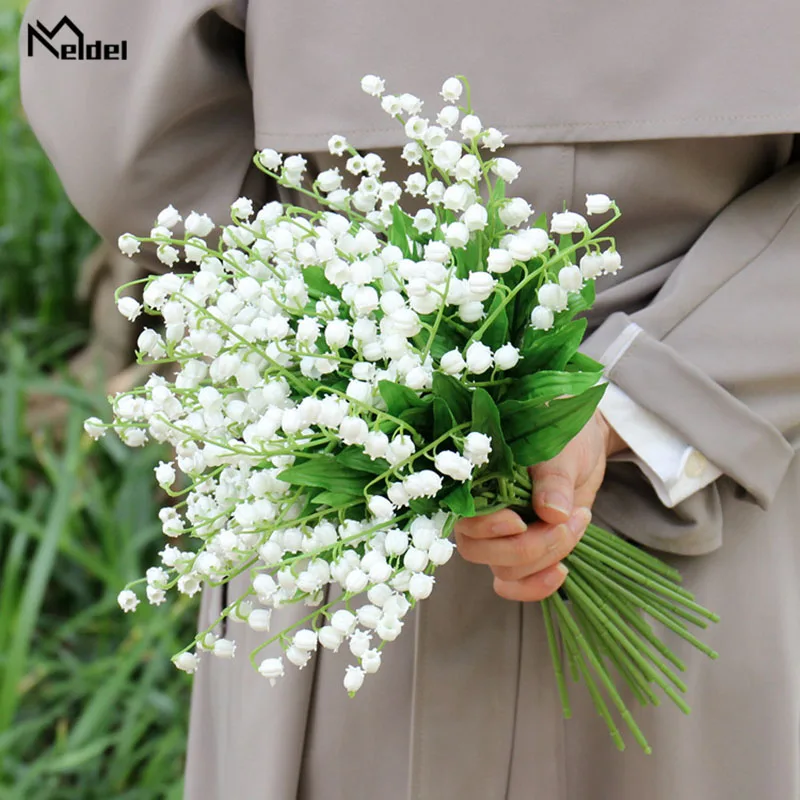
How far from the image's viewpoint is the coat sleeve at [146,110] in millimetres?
915

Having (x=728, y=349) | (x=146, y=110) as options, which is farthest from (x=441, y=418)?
(x=146, y=110)

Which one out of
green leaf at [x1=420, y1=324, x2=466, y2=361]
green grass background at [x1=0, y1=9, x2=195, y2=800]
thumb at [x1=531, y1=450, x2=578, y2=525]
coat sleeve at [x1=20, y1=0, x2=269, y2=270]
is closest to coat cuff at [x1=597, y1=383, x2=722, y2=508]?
thumb at [x1=531, y1=450, x2=578, y2=525]

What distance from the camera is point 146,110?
931 mm

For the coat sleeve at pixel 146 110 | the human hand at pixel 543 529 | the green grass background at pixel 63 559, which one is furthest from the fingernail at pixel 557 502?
the green grass background at pixel 63 559

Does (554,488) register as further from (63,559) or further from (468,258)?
(63,559)

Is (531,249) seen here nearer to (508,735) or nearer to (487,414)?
(487,414)

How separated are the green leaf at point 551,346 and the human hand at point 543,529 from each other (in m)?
0.09

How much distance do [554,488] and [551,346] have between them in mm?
120

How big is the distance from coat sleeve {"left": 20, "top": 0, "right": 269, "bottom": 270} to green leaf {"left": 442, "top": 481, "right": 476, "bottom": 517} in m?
0.49

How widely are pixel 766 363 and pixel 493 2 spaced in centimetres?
37

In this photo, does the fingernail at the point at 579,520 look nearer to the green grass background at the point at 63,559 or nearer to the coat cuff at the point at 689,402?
the coat cuff at the point at 689,402

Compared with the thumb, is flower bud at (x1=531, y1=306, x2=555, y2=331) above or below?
above

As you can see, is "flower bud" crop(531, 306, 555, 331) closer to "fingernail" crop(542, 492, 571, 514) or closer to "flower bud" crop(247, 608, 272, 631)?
"fingernail" crop(542, 492, 571, 514)

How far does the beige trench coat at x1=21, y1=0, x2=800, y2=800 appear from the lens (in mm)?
813
